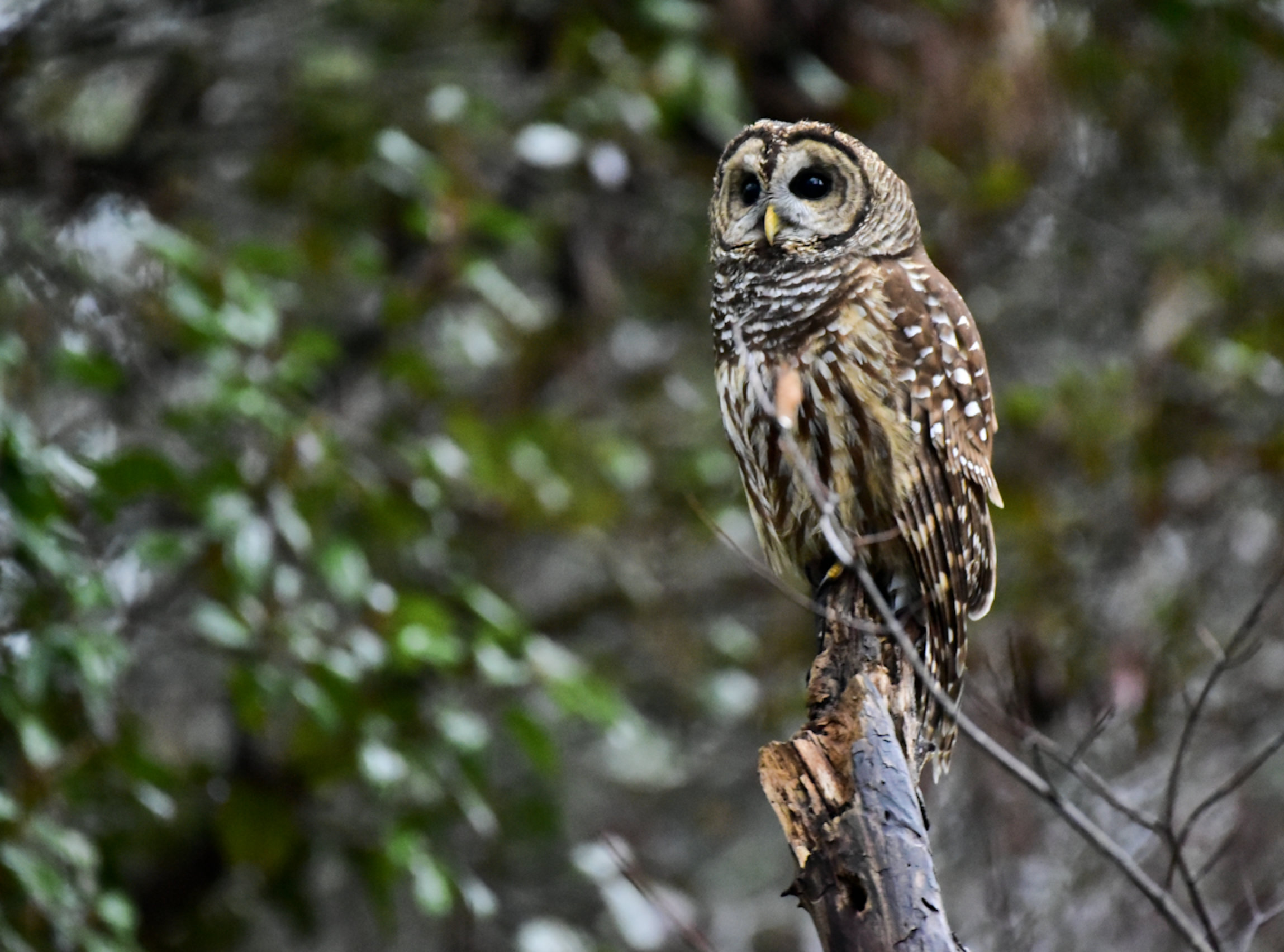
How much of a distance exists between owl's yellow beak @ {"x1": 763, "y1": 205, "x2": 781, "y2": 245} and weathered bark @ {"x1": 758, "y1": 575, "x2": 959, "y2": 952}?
105 centimetres

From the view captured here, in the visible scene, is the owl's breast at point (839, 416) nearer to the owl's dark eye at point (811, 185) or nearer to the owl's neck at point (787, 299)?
the owl's neck at point (787, 299)

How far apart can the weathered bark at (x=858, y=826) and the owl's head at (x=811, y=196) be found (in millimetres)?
1080

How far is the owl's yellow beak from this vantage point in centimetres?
306

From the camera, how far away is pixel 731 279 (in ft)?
10.4

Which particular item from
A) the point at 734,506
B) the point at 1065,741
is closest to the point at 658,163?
the point at 734,506

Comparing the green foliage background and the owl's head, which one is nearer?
the owl's head

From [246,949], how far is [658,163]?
3.35m

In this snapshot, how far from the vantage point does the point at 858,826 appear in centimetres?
205

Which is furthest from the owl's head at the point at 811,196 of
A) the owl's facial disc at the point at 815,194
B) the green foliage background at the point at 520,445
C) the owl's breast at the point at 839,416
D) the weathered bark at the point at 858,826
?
the weathered bark at the point at 858,826

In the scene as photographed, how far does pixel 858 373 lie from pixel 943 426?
0.22 m

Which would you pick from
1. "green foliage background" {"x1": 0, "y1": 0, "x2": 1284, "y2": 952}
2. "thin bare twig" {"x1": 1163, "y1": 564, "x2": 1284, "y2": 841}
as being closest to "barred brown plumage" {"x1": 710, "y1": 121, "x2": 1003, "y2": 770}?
"green foliage background" {"x1": 0, "y1": 0, "x2": 1284, "y2": 952}

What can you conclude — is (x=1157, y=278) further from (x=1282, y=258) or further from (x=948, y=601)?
(x=948, y=601)

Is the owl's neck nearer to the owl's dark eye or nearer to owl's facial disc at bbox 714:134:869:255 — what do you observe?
owl's facial disc at bbox 714:134:869:255

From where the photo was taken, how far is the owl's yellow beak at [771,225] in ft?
10.0
